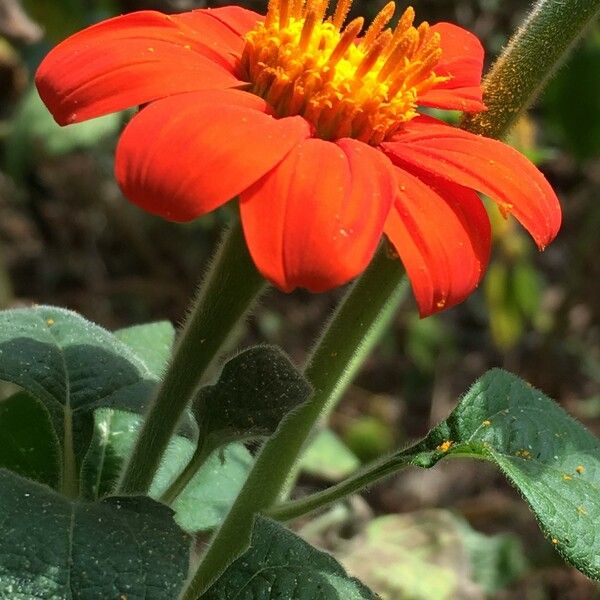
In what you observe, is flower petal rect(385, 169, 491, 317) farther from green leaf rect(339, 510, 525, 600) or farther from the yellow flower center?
green leaf rect(339, 510, 525, 600)

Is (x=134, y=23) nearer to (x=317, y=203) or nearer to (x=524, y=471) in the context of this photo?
(x=317, y=203)

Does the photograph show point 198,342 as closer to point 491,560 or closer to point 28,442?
point 28,442

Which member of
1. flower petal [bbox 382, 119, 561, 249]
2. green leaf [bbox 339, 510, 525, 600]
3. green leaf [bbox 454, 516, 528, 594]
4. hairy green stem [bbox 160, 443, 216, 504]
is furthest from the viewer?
green leaf [bbox 454, 516, 528, 594]

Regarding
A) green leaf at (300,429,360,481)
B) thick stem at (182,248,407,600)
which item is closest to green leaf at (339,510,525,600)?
green leaf at (300,429,360,481)

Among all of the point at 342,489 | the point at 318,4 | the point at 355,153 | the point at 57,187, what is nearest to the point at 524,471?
the point at 342,489

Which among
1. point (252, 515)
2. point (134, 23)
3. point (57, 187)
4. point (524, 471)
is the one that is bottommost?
point (57, 187)
